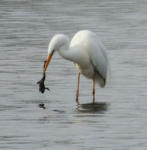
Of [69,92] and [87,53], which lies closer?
[87,53]

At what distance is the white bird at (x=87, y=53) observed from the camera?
13672mm

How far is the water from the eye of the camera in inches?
424

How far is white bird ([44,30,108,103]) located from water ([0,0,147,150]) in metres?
0.33

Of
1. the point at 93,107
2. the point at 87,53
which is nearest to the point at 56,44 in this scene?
the point at 87,53

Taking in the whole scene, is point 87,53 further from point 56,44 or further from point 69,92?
point 56,44

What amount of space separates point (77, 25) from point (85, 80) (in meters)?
8.45

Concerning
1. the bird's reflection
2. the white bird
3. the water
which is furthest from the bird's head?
the bird's reflection

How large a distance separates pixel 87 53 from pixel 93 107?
1344mm

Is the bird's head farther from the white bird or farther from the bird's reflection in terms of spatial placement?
the bird's reflection

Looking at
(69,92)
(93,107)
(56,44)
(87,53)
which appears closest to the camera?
(93,107)

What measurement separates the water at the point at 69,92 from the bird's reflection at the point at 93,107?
0.02m

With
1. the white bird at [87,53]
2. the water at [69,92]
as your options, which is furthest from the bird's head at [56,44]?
the water at [69,92]

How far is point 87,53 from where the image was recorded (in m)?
14.3

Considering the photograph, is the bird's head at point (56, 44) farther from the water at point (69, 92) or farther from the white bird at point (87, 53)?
the water at point (69, 92)
